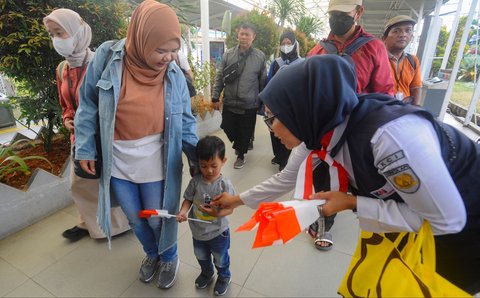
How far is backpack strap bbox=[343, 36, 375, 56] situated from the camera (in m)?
1.51

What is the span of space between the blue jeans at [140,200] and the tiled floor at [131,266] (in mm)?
347

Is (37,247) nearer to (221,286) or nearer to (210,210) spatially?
(221,286)

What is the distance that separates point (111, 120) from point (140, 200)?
0.47 metres

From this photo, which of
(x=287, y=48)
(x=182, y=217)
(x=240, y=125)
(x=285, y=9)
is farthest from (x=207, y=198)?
(x=285, y=9)

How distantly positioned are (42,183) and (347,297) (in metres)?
2.30

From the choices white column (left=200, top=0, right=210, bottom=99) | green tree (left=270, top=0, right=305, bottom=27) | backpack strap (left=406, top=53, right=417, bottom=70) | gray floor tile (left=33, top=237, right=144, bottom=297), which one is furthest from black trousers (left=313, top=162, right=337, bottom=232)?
green tree (left=270, top=0, right=305, bottom=27)

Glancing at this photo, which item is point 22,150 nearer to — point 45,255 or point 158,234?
point 45,255

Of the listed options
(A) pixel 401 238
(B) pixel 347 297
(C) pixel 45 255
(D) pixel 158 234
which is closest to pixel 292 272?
(B) pixel 347 297

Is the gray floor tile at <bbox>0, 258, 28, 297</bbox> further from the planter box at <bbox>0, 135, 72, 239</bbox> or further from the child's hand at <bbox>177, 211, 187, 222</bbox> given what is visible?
the child's hand at <bbox>177, 211, 187, 222</bbox>

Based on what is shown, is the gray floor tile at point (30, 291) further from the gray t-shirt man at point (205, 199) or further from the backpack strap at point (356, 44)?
the backpack strap at point (356, 44)

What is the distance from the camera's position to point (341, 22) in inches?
60.9

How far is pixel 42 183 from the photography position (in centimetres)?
207

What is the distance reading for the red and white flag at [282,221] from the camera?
0.68 m

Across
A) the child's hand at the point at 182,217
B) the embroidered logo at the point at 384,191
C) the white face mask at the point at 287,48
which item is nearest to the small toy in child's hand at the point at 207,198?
the child's hand at the point at 182,217
